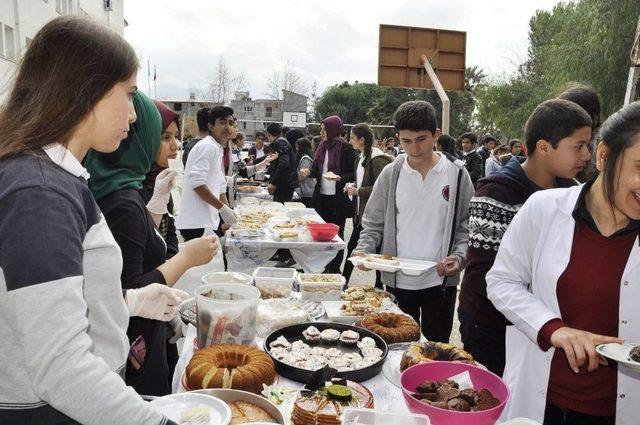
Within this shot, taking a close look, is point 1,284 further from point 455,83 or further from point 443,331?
point 455,83

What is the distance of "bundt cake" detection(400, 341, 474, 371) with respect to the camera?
1.65 meters

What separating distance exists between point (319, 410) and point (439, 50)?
972 cm

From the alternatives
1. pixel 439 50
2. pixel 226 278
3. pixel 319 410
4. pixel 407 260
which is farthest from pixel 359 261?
pixel 439 50

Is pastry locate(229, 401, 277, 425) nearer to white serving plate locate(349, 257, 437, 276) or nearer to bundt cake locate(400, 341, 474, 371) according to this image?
bundt cake locate(400, 341, 474, 371)

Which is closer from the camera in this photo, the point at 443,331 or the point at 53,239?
the point at 53,239

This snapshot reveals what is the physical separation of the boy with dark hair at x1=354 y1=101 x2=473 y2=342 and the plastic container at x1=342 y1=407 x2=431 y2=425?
1.60 metres

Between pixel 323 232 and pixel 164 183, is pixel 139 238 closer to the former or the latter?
pixel 164 183

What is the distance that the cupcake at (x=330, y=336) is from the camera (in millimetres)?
1944

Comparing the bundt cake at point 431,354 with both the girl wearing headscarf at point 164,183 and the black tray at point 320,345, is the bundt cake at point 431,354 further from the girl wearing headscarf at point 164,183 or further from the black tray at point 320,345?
the girl wearing headscarf at point 164,183

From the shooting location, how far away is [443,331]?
289cm

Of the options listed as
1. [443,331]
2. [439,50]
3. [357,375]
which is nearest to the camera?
[357,375]

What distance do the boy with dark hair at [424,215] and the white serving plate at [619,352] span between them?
1368 mm

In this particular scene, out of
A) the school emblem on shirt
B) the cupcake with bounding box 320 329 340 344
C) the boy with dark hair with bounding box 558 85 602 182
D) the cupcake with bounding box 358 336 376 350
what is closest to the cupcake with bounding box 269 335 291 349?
the cupcake with bounding box 320 329 340 344

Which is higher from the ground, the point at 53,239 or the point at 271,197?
the point at 53,239
